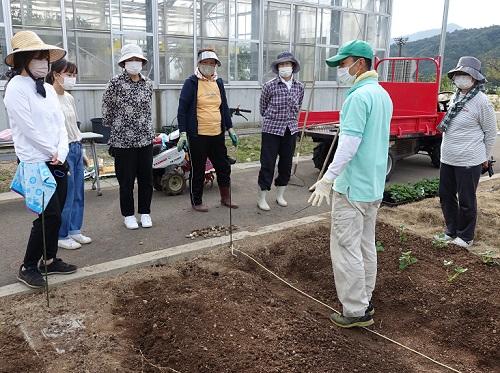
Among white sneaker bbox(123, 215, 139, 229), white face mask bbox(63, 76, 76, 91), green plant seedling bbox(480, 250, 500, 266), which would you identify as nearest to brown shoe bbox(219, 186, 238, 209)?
white sneaker bbox(123, 215, 139, 229)

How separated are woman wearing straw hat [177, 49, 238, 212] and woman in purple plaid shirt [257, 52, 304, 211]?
493 millimetres

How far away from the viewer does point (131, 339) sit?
3.06m

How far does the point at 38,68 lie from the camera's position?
3490mm

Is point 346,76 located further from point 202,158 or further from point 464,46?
point 464,46

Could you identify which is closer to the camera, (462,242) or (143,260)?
(143,260)

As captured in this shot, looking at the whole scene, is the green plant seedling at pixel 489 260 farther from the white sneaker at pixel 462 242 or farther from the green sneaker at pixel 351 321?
the green sneaker at pixel 351 321

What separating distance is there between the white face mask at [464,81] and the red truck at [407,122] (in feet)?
9.67

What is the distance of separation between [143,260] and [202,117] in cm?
209

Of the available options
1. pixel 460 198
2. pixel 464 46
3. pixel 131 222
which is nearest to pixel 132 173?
pixel 131 222

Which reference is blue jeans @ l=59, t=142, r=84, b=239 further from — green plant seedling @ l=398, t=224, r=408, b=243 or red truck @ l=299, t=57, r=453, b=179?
red truck @ l=299, t=57, r=453, b=179

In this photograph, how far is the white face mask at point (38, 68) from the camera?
3.47 metres

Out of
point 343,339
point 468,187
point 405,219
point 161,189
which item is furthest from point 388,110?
point 161,189

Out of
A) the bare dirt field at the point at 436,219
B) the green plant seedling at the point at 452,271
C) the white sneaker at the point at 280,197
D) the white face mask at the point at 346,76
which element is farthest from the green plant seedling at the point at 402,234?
the white face mask at the point at 346,76

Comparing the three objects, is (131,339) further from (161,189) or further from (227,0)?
(227,0)
